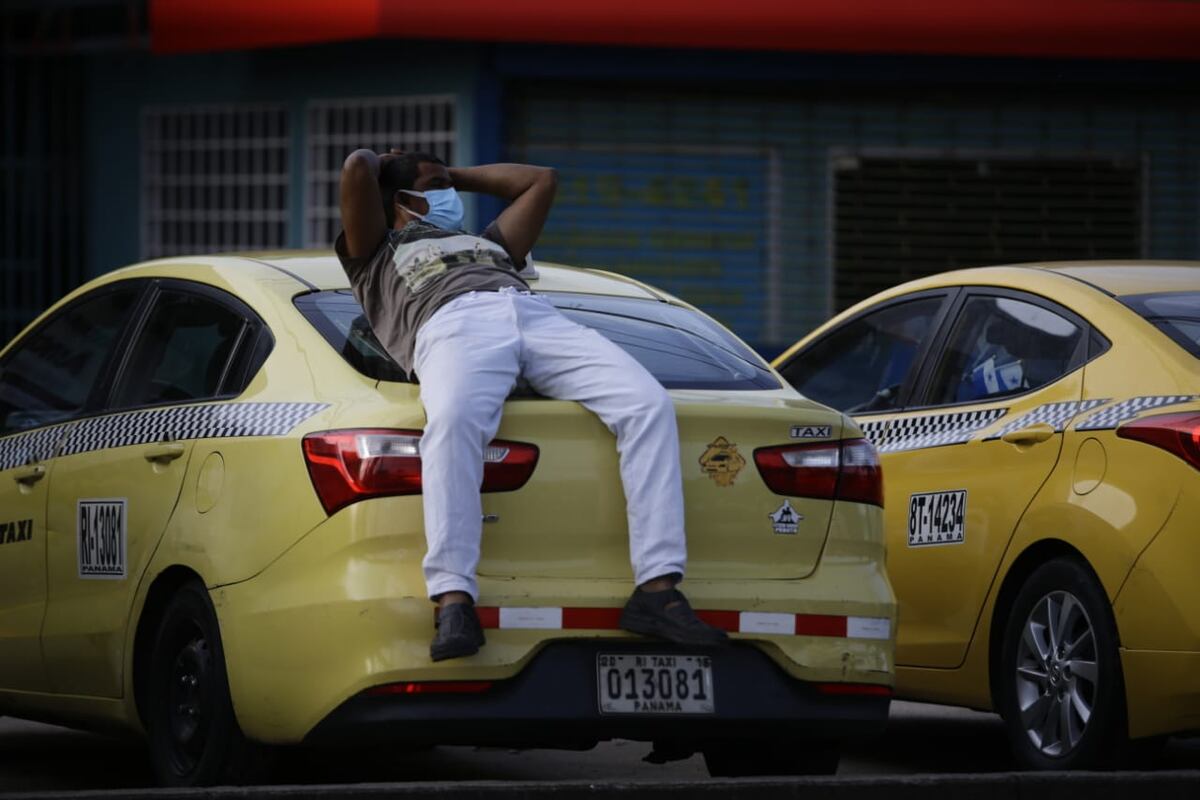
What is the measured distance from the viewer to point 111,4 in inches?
666

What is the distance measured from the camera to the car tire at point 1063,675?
247 inches

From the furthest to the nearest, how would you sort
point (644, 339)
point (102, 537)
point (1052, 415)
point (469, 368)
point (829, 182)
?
point (829, 182) < point (1052, 415) < point (102, 537) < point (644, 339) < point (469, 368)

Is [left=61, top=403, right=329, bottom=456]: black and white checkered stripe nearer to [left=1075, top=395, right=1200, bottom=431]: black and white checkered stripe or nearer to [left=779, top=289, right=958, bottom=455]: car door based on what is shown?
[left=1075, top=395, right=1200, bottom=431]: black and white checkered stripe

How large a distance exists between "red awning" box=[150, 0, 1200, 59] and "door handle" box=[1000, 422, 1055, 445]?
8521 mm

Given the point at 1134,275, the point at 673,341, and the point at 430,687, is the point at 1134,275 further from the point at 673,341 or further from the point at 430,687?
the point at 430,687

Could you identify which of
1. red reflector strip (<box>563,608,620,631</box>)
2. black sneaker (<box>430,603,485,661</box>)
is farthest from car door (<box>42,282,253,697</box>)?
red reflector strip (<box>563,608,620,631</box>)

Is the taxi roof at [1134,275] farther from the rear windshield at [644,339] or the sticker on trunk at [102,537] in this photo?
the sticker on trunk at [102,537]

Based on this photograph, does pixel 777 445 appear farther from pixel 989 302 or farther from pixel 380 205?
pixel 989 302

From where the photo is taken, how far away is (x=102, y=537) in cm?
625

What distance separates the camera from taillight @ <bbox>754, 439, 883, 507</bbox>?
5648 millimetres

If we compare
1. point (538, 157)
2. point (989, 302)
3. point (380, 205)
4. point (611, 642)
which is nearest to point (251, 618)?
point (611, 642)

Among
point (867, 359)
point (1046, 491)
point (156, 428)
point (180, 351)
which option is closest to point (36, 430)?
point (180, 351)

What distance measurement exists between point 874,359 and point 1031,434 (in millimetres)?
1292

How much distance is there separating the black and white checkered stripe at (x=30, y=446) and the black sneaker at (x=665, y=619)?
216 centimetres
